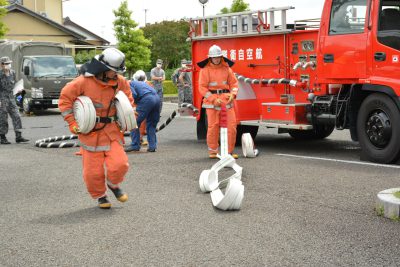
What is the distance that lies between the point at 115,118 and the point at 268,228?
2251mm

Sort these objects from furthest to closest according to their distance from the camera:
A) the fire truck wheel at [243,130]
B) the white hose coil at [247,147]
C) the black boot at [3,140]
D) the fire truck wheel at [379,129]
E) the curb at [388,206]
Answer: the black boot at [3,140]
the fire truck wheel at [243,130]
the white hose coil at [247,147]
the fire truck wheel at [379,129]
the curb at [388,206]

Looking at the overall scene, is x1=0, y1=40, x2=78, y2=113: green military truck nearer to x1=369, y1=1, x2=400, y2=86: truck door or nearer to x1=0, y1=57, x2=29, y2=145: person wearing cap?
x1=0, y1=57, x2=29, y2=145: person wearing cap

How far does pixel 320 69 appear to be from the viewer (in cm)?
1205

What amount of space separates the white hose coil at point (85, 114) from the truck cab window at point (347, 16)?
16.5 ft

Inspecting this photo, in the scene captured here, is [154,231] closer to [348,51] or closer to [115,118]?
[115,118]

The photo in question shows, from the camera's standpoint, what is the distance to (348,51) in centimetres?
1140

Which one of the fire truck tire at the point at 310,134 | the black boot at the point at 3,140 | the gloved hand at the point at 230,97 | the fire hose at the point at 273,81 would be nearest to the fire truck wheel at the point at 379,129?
the fire hose at the point at 273,81

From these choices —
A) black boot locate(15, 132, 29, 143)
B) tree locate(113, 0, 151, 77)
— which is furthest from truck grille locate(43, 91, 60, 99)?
tree locate(113, 0, 151, 77)

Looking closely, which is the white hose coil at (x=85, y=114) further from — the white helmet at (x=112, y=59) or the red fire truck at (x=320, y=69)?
the red fire truck at (x=320, y=69)

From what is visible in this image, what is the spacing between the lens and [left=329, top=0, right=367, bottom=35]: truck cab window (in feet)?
36.7

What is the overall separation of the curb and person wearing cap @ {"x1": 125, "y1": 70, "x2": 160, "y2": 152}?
6751 millimetres

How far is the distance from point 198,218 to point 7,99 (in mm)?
9614

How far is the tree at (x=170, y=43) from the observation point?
6534cm

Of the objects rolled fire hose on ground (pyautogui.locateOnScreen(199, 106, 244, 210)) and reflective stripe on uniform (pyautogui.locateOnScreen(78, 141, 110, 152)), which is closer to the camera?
rolled fire hose on ground (pyautogui.locateOnScreen(199, 106, 244, 210))
